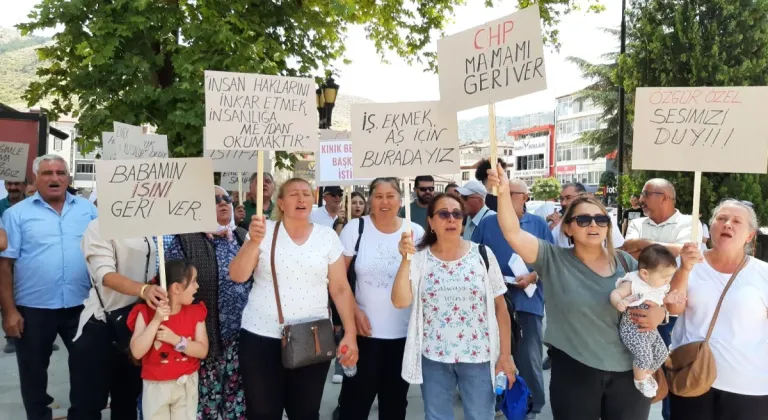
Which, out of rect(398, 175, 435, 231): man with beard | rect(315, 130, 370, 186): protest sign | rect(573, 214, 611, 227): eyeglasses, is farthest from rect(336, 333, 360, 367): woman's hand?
rect(315, 130, 370, 186): protest sign

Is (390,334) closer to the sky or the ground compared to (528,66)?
closer to the ground

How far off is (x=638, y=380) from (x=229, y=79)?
9.30ft

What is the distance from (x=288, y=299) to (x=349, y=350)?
498mm

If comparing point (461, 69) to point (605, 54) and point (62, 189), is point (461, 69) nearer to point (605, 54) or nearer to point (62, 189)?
point (62, 189)

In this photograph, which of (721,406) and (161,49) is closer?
(721,406)

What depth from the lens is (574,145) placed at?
76562mm

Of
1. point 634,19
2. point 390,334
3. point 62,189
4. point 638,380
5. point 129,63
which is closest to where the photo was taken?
point 638,380

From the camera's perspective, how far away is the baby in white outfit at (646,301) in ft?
9.66

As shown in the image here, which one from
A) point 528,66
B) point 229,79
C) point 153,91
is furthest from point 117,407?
point 153,91

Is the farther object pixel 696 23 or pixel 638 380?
pixel 696 23

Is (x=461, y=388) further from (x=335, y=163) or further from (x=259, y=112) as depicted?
(x=335, y=163)

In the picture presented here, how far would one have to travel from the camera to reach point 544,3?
1391 cm

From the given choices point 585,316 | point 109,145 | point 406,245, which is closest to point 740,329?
point 585,316

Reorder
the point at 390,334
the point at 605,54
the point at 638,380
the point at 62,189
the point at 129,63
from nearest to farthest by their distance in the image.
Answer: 1. the point at 638,380
2. the point at 390,334
3. the point at 62,189
4. the point at 129,63
5. the point at 605,54
